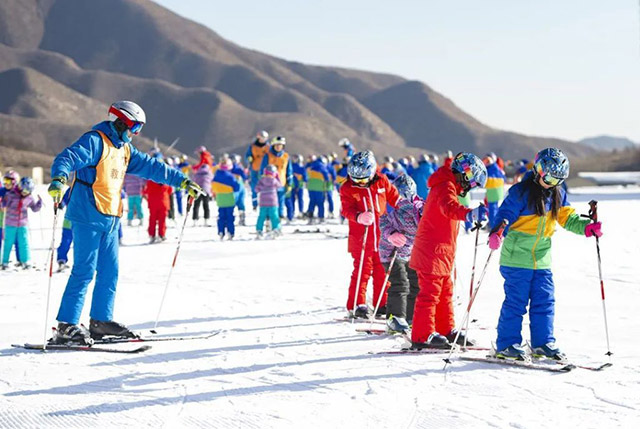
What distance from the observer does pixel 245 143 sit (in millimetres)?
90500

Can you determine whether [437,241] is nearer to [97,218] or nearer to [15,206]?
[97,218]

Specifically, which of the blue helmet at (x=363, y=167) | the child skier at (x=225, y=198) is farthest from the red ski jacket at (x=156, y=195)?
the blue helmet at (x=363, y=167)

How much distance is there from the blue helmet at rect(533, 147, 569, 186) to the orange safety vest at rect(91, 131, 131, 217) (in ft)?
9.59

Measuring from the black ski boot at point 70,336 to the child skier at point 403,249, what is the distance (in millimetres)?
2259

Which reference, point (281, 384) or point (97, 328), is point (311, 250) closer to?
point (97, 328)

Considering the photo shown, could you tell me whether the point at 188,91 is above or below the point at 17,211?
above

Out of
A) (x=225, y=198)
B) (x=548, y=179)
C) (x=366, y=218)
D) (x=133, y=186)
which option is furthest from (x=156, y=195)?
(x=548, y=179)

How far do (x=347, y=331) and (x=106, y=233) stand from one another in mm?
1997

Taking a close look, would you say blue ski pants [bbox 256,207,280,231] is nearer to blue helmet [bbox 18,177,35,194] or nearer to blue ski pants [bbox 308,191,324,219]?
blue ski pants [bbox 308,191,324,219]

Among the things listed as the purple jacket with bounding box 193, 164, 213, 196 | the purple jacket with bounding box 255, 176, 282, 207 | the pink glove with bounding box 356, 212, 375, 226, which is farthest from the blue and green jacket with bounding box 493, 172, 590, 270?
the purple jacket with bounding box 193, 164, 213, 196

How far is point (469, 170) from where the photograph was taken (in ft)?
16.1

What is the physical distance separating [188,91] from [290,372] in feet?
358

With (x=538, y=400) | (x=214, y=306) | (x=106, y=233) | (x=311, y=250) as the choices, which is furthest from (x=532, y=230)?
(x=311, y=250)

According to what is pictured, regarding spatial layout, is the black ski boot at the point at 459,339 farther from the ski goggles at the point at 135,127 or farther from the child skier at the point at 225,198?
the child skier at the point at 225,198
